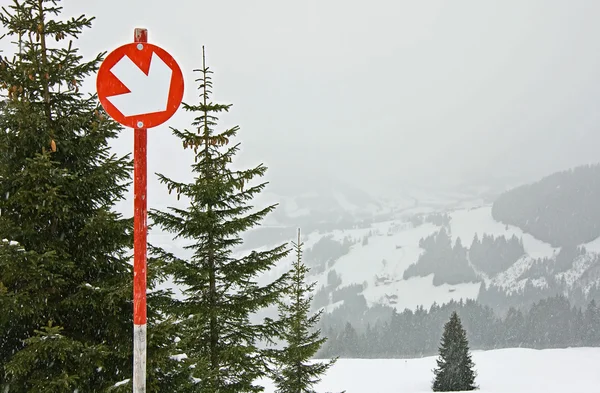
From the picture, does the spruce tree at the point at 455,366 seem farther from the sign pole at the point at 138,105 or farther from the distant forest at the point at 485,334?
the distant forest at the point at 485,334

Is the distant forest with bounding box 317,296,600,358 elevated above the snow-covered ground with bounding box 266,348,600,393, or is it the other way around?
the snow-covered ground with bounding box 266,348,600,393

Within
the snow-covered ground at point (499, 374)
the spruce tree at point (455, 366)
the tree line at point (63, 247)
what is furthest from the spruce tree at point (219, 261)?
the spruce tree at point (455, 366)

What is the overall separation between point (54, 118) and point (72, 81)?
570 mm

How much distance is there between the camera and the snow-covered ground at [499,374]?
42694 millimetres

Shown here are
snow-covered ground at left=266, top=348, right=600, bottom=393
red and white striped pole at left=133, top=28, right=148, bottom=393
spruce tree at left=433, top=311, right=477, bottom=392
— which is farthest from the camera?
snow-covered ground at left=266, top=348, right=600, bottom=393

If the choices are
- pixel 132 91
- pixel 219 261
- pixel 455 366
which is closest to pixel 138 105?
pixel 132 91

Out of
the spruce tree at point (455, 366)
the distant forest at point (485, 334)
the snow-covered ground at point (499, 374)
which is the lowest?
the distant forest at point (485, 334)

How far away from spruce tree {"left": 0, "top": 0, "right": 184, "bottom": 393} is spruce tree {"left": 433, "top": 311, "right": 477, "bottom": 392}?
135 feet

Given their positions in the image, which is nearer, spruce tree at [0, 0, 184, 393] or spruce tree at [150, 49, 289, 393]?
spruce tree at [0, 0, 184, 393]

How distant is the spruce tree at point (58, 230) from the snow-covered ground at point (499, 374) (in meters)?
37.7

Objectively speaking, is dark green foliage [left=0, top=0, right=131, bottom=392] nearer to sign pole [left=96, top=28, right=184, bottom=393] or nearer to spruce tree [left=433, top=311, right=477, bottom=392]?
sign pole [left=96, top=28, right=184, bottom=393]

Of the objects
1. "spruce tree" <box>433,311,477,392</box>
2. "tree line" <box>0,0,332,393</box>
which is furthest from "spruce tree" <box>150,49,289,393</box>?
"spruce tree" <box>433,311,477,392</box>

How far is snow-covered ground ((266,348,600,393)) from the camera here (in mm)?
42694

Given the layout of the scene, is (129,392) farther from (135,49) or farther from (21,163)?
(135,49)
